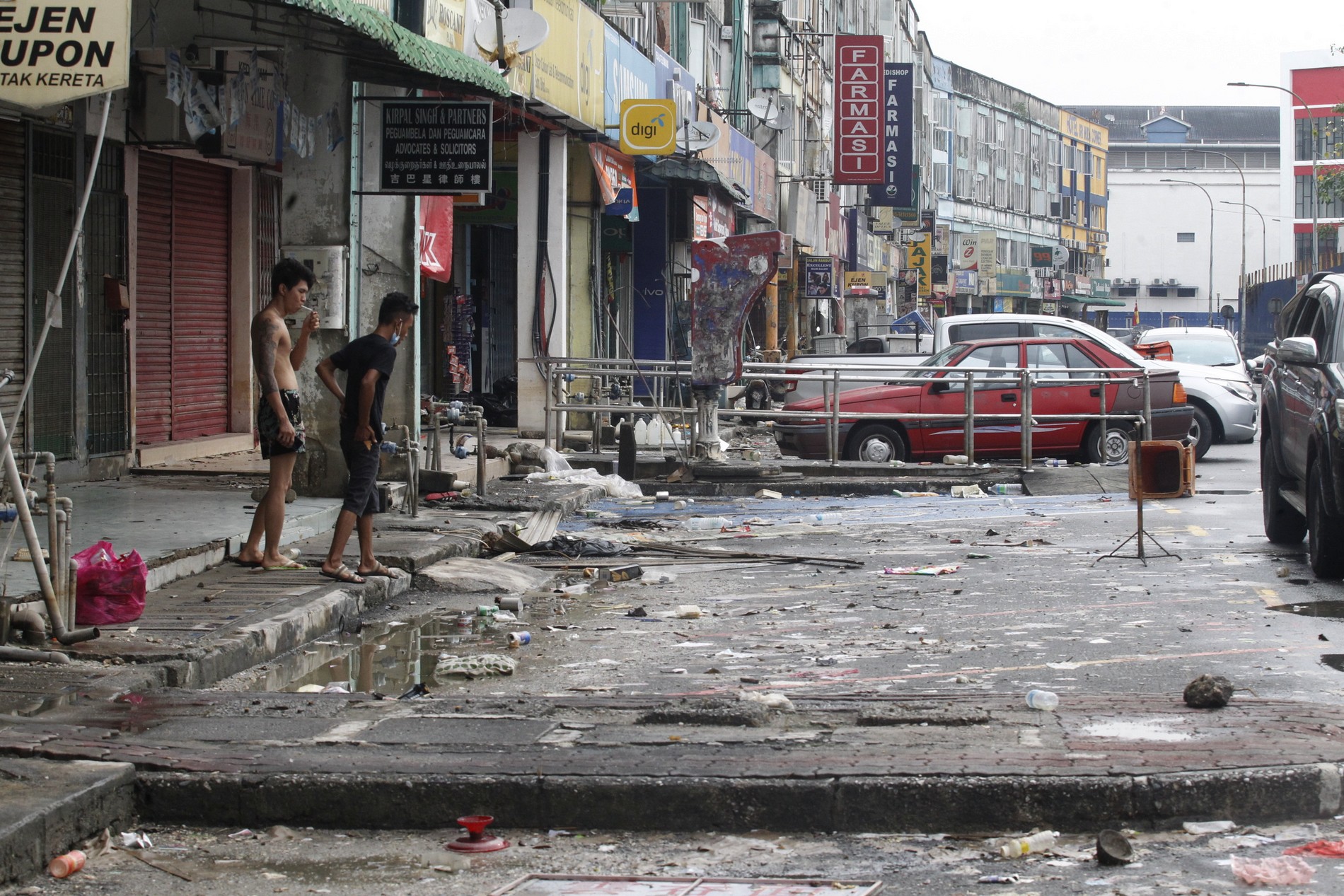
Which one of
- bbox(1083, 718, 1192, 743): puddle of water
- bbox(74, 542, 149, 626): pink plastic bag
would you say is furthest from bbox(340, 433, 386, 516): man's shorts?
bbox(1083, 718, 1192, 743): puddle of water

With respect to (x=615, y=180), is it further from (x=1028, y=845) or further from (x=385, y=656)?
(x=1028, y=845)

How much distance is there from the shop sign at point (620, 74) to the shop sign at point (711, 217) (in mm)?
2985

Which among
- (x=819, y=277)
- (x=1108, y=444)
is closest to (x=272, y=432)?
(x=1108, y=444)

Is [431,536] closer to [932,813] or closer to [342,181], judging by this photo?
[342,181]

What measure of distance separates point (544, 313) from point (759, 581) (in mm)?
11079

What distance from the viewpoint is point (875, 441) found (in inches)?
692

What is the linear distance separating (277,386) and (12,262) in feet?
13.7

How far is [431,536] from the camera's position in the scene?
35.9 feet

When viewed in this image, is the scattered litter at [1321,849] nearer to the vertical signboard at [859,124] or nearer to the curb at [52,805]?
the curb at [52,805]

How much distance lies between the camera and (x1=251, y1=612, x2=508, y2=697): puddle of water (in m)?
7.05

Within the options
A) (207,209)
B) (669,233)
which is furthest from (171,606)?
(669,233)

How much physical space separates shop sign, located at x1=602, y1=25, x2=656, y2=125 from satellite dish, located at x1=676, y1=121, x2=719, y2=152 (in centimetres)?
85

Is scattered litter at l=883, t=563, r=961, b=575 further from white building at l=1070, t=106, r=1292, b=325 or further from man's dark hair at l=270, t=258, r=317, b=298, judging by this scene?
white building at l=1070, t=106, r=1292, b=325

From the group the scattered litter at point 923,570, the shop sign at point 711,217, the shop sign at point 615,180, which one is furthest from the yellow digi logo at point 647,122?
the scattered litter at point 923,570
